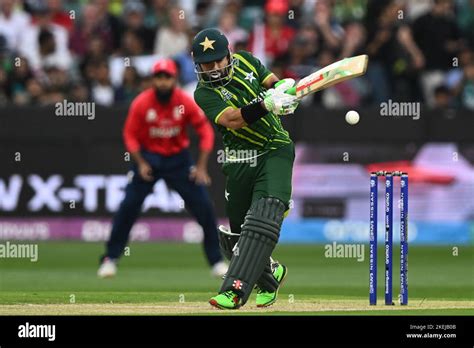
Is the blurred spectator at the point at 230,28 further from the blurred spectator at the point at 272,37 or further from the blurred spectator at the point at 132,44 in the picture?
the blurred spectator at the point at 132,44

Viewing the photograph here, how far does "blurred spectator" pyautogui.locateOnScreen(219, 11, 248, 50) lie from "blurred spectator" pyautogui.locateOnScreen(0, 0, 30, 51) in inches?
109

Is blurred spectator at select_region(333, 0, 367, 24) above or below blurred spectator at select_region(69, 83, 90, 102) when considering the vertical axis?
above

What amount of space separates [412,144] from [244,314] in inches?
304

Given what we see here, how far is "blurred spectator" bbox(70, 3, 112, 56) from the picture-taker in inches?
731

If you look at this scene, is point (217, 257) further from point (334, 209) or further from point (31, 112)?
point (31, 112)

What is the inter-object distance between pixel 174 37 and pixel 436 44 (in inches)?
139

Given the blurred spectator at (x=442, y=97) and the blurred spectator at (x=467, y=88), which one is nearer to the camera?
the blurred spectator at (x=442, y=97)

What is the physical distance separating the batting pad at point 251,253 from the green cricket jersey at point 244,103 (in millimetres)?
598

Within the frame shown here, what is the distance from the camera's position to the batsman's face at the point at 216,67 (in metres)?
9.49

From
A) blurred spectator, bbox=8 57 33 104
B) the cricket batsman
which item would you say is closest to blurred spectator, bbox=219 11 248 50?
blurred spectator, bbox=8 57 33 104

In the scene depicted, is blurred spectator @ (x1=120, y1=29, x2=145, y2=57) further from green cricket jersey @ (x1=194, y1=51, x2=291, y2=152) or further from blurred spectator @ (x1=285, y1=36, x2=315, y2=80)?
green cricket jersey @ (x1=194, y1=51, x2=291, y2=152)

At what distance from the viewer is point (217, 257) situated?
13258mm

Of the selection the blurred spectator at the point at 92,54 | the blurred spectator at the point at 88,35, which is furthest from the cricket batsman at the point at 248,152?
the blurred spectator at the point at 88,35
